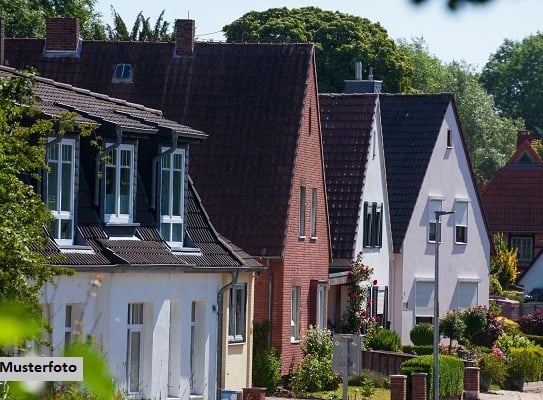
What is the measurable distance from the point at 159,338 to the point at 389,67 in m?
53.3

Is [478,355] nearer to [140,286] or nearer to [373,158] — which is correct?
[373,158]

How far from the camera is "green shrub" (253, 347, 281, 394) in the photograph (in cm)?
3572

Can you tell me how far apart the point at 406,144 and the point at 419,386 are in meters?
17.9

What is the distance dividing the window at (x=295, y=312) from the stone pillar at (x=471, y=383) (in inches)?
181

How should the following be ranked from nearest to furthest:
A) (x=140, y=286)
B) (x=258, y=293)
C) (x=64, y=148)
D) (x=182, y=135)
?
(x=64, y=148) → (x=140, y=286) → (x=182, y=135) → (x=258, y=293)

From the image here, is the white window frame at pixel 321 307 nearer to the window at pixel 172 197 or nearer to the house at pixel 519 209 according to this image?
the window at pixel 172 197

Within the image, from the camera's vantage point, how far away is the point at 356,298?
4303 centimetres

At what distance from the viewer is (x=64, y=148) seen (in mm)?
25172

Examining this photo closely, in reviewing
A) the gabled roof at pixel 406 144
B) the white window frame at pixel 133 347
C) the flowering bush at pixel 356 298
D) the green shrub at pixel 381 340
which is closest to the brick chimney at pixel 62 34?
the flowering bush at pixel 356 298

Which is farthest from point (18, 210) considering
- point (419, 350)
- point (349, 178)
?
point (419, 350)

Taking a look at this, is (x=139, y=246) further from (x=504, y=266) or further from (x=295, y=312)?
(x=504, y=266)

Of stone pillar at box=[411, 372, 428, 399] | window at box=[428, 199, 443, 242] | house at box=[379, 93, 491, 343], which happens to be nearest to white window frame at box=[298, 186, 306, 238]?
stone pillar at box=[411, 372, 428, 399]

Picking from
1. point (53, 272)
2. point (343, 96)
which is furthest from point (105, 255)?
point (343, 96)

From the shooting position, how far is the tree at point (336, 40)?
260 feet
